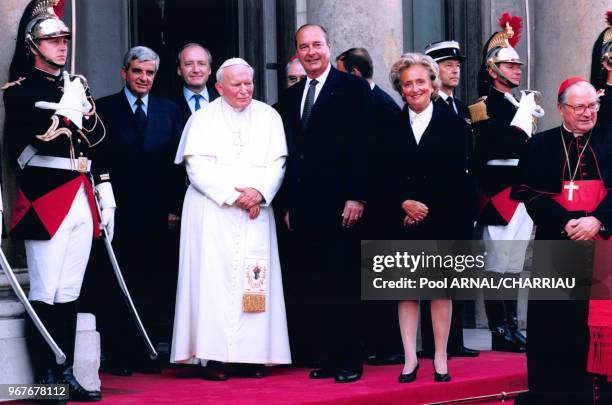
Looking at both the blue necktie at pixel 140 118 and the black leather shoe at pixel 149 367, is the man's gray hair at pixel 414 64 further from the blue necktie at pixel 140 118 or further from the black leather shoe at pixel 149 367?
Answer: the black leather shoe at pixel 149 367

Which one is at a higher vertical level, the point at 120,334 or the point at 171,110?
the point at 171,110

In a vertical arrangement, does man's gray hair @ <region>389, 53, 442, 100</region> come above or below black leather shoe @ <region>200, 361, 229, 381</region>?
above

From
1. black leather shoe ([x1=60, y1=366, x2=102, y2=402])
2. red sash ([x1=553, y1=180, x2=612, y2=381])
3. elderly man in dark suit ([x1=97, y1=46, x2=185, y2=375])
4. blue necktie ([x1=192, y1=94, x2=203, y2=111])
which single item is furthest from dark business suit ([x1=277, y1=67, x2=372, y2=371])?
black leather shoe ([x1=60, y1=366, x2=102, y2=402])

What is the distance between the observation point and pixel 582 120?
9.09 meters

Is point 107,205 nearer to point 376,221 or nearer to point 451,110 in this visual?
point 376,221

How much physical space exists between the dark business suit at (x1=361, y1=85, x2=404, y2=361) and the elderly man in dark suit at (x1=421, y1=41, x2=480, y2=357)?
200 millimetres

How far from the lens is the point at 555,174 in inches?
360

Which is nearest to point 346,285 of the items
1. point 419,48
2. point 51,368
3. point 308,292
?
point 308,292

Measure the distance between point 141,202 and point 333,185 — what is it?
125 cm

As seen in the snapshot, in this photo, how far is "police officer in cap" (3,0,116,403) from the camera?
340 inches

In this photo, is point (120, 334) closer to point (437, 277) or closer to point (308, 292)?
point (308, 292)

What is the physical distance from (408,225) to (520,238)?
2.02m

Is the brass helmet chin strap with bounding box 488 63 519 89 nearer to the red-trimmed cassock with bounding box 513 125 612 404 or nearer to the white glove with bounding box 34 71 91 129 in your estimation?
the red-trimmed cassock with bounding box 513 125 612 404

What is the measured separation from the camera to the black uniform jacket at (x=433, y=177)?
31.1 ft
